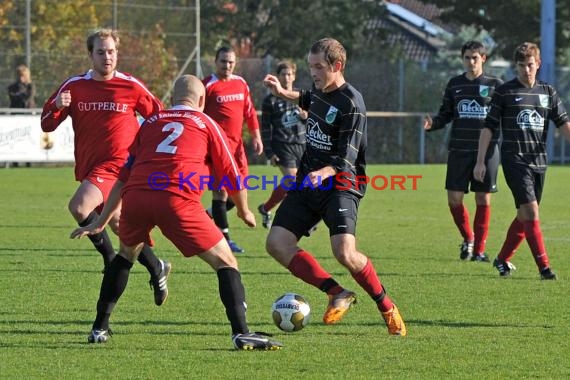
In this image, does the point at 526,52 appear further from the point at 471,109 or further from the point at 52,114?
the point at 52,114

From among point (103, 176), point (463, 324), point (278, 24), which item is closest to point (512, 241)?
point (463, 324)

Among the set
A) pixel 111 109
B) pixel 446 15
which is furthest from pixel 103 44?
pixel 446 15

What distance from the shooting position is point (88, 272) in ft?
34.7

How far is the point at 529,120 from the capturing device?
33.8 ft

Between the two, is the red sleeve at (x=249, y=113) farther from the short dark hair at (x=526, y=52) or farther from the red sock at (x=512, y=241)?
the short dark hair at (x=526, y=52)

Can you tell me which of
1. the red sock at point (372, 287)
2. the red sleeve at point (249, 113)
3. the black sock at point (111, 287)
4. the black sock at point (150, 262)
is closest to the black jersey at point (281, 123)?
the red sleeve at point (249, 113)

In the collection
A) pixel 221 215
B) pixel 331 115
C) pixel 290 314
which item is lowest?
pixel 221 215

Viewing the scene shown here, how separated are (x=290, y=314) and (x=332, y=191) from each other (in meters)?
0.84

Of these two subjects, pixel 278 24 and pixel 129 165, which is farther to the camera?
pixel 278 24

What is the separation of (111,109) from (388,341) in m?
3.01

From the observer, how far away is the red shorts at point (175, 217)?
6.80m

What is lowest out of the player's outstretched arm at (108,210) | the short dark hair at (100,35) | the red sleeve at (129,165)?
the player's outstretched arm at (108,210)

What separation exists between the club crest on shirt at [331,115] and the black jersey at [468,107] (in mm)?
4390

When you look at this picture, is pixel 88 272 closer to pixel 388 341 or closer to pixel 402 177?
pixel 388 341
